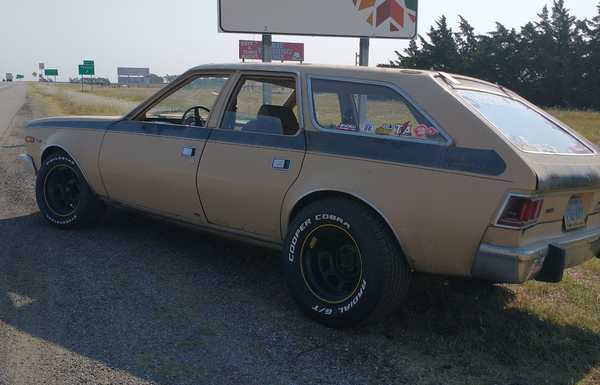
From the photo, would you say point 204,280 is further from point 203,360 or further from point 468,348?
point 468,348

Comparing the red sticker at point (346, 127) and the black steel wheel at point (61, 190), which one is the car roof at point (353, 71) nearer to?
the red sticker at point (346, 127)

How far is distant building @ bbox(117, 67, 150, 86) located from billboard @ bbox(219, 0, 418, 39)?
113313 mm

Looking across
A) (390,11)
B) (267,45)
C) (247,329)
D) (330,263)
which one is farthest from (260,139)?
(390,11)

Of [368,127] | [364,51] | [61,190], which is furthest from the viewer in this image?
[364,51]

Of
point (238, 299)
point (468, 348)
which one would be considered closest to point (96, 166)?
point (238, 299)

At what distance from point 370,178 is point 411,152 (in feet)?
0.96

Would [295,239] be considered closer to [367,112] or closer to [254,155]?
[254,155]

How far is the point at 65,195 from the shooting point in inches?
231

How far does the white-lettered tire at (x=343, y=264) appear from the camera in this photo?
3.52 m

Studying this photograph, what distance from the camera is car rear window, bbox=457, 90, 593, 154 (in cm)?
356

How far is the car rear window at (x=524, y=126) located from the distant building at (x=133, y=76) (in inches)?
4664

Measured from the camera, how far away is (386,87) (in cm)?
380

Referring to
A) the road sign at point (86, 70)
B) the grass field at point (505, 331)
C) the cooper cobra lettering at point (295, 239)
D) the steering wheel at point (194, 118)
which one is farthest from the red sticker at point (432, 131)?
the road sign at point (86, 70)

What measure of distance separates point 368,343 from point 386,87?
1.58m
